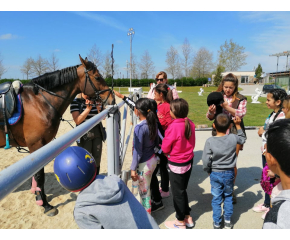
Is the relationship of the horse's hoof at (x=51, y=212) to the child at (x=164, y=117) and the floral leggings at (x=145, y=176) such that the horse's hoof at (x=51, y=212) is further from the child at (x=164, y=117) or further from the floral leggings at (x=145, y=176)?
the child at (x=164, y=117)

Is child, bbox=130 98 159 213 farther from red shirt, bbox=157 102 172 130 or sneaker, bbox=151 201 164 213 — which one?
red shirt, bbox=157 102 172 130

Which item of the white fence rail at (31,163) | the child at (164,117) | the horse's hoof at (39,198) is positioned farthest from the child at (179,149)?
the horse's hoof at (39,198)

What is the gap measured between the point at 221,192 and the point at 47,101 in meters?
2.93

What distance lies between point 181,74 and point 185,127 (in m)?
59.9

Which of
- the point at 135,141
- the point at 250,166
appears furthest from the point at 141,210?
the point at 250,166

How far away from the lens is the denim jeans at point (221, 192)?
2.65 metres

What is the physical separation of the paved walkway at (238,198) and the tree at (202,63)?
2369 inches

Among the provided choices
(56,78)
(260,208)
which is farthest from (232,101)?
(56,78)

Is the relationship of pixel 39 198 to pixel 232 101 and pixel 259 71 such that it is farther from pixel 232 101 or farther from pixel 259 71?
pixel 259 71

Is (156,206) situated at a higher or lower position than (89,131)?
lower

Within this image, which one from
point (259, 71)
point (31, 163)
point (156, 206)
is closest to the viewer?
point (31, 163)

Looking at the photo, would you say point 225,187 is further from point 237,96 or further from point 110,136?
point 110,136

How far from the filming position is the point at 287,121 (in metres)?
1.13

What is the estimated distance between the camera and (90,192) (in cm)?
120
